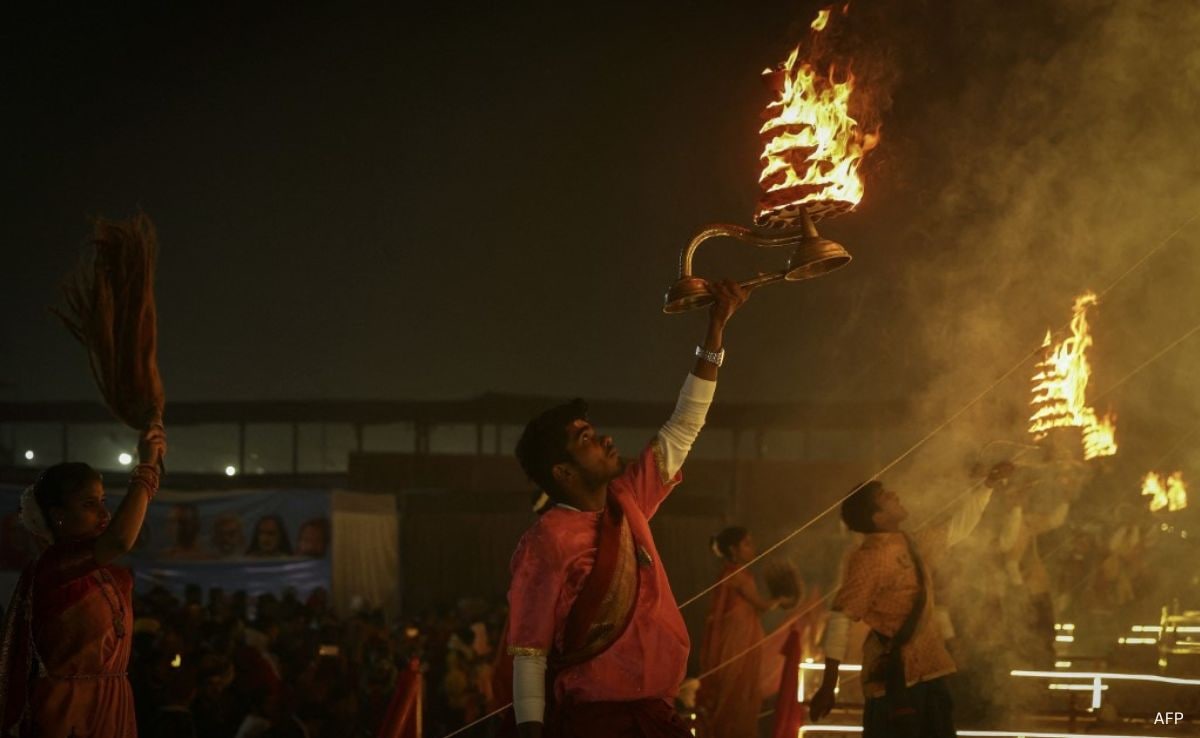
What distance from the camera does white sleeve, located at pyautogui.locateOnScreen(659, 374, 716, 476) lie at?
436cm

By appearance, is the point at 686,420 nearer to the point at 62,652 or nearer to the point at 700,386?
the point at 700,386

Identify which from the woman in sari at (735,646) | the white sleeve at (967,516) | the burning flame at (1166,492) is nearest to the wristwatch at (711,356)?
the white sleeve at (967,516)

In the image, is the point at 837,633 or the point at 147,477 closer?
the point at 147,477

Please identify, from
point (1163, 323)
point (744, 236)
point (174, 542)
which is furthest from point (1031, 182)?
point (174, 542)

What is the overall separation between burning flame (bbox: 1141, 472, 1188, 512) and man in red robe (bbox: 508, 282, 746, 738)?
9.40m

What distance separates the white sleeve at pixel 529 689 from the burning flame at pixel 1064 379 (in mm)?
5980

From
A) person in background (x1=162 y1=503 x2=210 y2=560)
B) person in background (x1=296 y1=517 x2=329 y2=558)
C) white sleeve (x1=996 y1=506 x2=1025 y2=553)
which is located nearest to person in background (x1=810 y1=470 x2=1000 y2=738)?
white sleeve (x1=996 y1=506 x2=1025 y2=553)

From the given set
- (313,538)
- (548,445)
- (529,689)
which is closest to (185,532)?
(313,538)

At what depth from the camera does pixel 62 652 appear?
480 centimetres

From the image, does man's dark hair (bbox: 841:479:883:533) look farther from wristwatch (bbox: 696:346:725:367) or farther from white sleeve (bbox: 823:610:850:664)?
wristwatch (bbox: 696:346:725:367)

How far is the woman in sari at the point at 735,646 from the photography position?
9.21m

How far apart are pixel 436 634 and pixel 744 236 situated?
353 inches

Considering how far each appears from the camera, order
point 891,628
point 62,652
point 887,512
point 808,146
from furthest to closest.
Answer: point 887,512 < point 891,628 < point 62,652 < point 808,146

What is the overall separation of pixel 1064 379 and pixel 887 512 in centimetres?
335
